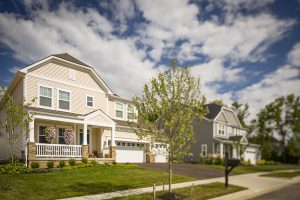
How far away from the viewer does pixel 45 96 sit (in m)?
24.2

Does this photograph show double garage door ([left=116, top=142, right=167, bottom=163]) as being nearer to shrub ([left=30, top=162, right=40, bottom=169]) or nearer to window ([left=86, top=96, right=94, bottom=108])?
window ([left=86, top=96, right=94, bottom=108])

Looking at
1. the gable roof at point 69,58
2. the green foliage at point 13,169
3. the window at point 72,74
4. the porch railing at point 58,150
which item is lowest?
the green foliage at point 13,169

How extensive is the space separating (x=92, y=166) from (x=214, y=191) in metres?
9.84

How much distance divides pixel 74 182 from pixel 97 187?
1590 millimetres

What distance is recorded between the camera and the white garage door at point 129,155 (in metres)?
30.4

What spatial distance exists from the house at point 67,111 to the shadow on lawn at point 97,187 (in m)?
6.38

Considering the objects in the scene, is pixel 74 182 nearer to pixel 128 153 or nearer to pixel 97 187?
pixel 97 187

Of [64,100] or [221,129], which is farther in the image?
[221,129]

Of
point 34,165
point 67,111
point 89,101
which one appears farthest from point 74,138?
point 34,165

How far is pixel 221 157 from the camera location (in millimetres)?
42562

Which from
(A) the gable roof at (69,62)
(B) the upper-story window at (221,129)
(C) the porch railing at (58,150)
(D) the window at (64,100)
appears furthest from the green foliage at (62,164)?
(B) the upper-story window at (221,129)

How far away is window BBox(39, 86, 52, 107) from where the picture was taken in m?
23.9

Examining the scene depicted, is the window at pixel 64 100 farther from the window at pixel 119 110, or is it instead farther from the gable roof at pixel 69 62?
the window at pixel 119 110

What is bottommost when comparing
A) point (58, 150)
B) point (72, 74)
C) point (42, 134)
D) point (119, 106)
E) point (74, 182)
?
point (74, 182)
